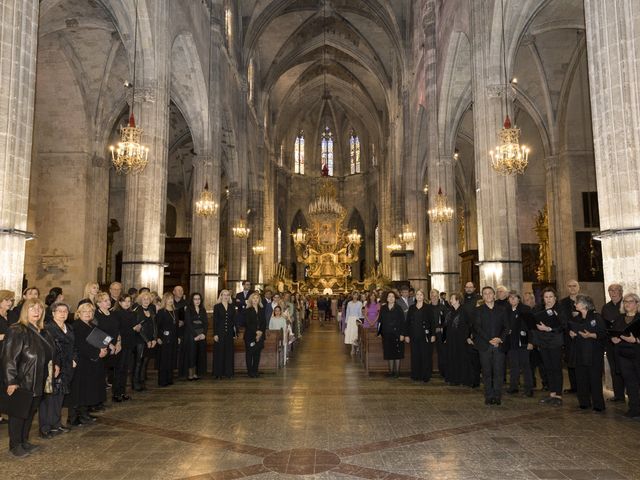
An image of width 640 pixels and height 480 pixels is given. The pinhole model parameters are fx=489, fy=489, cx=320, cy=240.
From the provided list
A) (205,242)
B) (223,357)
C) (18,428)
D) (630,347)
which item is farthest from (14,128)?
(205,242)

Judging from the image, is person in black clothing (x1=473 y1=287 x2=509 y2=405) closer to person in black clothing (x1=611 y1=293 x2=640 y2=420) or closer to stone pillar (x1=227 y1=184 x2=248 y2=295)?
person in black clothing (x1=611 y1=293 x2=640 y2=420)

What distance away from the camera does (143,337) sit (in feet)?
24.6

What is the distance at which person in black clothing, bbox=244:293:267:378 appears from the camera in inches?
356

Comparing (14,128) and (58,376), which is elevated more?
(14,128)

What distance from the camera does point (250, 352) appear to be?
30.0 ft

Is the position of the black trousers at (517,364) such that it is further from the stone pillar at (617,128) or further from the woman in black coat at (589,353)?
the stone pillar at (617,128)

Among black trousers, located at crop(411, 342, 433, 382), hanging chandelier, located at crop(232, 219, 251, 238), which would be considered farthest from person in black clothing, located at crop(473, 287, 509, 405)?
hanging chandelier, located at crop(232, 219, 251, 238)

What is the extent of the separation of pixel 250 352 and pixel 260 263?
2018 cm

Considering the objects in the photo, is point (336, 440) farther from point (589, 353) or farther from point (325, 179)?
point (325, 179)

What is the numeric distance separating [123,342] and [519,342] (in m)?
5.89

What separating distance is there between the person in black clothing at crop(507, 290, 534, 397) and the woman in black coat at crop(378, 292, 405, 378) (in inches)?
80.3

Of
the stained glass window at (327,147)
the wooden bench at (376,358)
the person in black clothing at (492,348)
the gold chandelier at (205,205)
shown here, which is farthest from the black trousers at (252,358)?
the stained glass window at (327,147)

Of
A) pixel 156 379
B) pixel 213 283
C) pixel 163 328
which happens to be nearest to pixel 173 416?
pixel 163 328

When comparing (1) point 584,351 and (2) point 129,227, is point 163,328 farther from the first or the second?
(1) point 584,351
